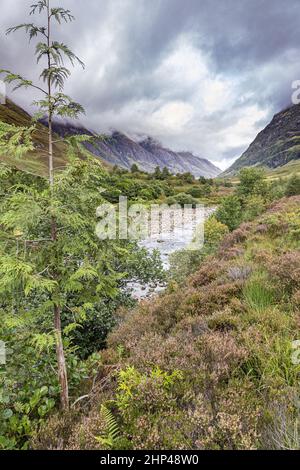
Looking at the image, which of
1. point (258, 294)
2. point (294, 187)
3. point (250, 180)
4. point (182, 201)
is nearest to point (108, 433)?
point (258, 294)

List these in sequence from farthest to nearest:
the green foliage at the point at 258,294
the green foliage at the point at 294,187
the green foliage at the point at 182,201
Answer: the green foliage at the point at 182,201, the green foliage at the point at 294,187, the green foliage at the point at 258,294

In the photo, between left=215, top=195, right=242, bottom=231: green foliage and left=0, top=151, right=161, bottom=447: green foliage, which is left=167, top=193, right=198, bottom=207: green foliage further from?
left=0, top=151, right=161, bottom=447: green foliage

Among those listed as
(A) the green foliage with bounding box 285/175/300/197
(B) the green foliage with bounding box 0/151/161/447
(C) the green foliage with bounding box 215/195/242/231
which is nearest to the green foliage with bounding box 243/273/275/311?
(B) the green foliage with bounding box 0/151/161/447

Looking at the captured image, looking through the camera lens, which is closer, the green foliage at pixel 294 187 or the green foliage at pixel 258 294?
the green foliage at pixel 258 294

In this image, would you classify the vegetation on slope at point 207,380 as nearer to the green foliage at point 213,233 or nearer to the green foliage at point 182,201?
the green foliage at point 213,233

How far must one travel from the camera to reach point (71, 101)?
302cm

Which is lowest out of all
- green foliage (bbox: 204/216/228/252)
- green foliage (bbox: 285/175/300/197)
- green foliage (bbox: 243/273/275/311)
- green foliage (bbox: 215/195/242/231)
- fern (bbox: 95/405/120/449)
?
fern (bbox: 95/405/120/449)

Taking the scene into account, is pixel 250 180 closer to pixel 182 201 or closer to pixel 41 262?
pixel 182 201

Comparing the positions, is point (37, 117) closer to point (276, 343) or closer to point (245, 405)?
point (245, 405)

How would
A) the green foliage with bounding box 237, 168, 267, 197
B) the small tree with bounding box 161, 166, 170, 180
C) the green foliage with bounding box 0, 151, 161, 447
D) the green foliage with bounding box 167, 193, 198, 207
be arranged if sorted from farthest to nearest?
the small tree with bounding box 161, 166, 170, 180 < the green foliage with bounding box 167, 193, 198, 207 < the green foliage with bounding box 237, 168, 267, 197 < the green foliage with bounding box 0, 151, 161, 447

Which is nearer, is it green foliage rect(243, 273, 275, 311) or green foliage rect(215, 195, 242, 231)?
green foliage rect(243, 273, 275, 311)

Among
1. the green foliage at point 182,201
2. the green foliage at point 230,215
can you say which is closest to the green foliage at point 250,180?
the green foliage at point 230,215
